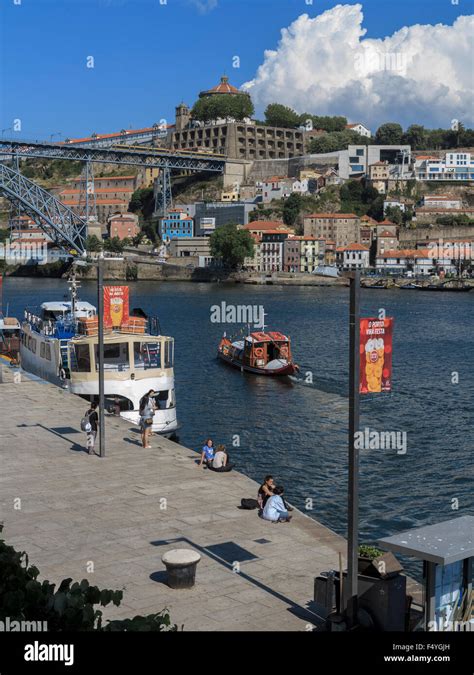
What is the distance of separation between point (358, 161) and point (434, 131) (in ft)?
66.0

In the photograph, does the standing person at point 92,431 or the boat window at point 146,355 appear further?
the boat window at point 146,355

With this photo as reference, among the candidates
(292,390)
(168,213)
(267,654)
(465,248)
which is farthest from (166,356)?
(168,213)

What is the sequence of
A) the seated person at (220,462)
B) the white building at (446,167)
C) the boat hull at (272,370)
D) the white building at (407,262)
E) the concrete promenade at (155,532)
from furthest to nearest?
the white building at (446,167) < the white building at (407,262) < the boat hull at (272,370) < the seated person at (220,462) < the concrete promenade at (155,532)

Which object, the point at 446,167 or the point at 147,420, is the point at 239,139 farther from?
the point at 147,420

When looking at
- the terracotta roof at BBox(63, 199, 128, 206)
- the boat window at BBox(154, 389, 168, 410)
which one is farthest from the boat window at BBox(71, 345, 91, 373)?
the terracotta roof at BBox(63, 199, 128, 206)

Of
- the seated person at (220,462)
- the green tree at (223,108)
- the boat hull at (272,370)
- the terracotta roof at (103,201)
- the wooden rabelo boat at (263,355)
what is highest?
the green tree at (223,108)

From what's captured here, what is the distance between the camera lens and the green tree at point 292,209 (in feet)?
355

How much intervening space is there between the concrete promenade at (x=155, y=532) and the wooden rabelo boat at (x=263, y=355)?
18.9m

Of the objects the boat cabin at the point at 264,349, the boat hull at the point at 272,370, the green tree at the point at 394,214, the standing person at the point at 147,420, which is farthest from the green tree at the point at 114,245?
the standing person at the point at 147,420

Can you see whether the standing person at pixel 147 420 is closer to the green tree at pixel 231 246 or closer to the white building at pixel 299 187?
the green tree at pixel 231 246

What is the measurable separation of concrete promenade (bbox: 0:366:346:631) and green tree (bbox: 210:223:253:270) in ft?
262

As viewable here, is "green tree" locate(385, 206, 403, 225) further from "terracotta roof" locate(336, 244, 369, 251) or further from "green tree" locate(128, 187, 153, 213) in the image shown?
"green tree" locate(128, 187, 153, 213)

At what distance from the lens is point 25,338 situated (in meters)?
26.3

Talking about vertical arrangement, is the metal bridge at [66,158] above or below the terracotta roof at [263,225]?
above
